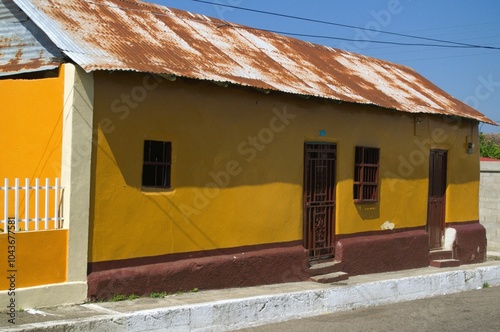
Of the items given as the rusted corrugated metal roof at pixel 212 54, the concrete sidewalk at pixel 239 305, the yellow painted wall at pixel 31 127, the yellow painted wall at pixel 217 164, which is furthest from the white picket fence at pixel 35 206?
the rusted corrugated metal roof at pixel 212 54

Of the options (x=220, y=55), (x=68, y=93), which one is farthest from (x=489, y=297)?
(x=68, y=93)

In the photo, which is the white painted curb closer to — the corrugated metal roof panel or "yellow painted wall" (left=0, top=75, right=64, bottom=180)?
"yellow painted wall" (left=0, top=75, right=64, bottom=180)

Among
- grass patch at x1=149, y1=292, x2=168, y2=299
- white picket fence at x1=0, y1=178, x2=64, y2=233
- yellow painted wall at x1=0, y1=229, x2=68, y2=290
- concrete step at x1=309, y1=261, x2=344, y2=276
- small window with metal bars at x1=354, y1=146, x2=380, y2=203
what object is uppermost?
small window with metal bars at x1=354, y1=146, x2=380, y2=203

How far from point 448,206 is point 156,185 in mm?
7597

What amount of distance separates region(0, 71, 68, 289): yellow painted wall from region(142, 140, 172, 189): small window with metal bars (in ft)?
4.00

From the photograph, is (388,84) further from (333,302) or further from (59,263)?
(59,263)

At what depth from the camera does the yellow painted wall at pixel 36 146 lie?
748 centimetres

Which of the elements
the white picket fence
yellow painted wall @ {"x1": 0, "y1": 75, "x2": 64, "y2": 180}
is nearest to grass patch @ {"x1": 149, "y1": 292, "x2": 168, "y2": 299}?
the white picket fence

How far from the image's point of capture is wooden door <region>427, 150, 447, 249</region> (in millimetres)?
13797

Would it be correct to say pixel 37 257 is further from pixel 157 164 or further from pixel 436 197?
pixel 436 197

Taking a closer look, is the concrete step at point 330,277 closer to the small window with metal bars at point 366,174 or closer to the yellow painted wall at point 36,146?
the small window with metal bars at point 366,174

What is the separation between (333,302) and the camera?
31.9 ft

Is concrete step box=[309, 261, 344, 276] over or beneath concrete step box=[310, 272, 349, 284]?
over

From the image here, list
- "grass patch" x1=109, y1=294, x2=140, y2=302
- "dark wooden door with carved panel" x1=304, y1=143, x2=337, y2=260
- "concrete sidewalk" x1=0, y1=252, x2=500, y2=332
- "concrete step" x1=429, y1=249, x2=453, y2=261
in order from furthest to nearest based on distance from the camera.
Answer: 1. "concrete step" x1=429, y1=249, x2=453, y2=261
2. "dark wooden door with carved panel" x1=304, y1=143, x2=337, y2=260
3. "grass patch" x1=109, y1=294, x2=140, y2=302
4. "concrete sidewalk" x1=0, y1=252, x2=500, y2=332
